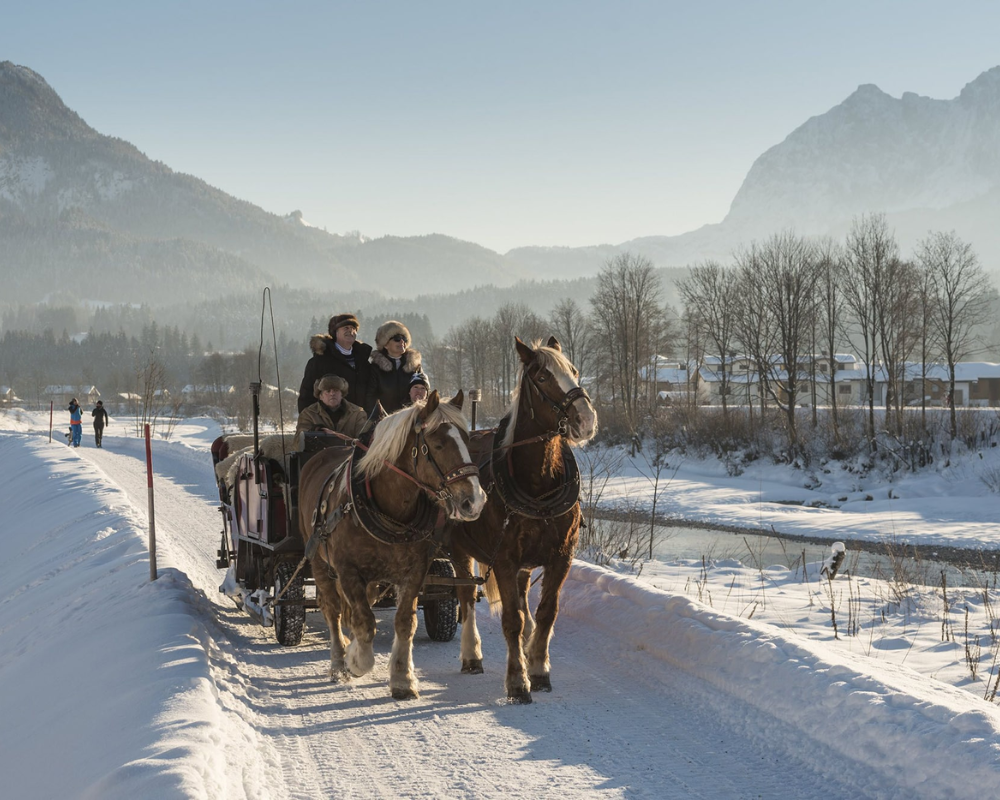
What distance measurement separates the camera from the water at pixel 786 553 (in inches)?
678

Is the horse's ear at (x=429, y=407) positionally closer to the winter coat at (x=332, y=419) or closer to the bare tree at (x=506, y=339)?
the winter coat at (x=332, y=419)

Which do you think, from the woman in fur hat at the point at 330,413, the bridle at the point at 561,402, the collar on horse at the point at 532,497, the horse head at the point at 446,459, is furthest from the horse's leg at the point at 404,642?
the woman in fur hat at the point at 330,413

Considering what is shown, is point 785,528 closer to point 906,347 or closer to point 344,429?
point 344,429

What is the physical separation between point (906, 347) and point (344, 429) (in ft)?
166

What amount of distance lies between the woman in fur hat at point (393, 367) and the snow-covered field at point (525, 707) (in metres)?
2.22

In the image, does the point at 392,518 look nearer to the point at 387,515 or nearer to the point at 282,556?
the point at 387,515

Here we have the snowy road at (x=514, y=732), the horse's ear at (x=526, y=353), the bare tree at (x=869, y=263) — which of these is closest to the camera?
the snowy road at (x=514, y=732)

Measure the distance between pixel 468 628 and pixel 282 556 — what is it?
1834mm

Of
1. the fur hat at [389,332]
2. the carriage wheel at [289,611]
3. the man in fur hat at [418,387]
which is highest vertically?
the fur hat at [389,332]

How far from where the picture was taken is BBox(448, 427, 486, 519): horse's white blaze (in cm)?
534

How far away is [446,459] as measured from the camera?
5570 mm

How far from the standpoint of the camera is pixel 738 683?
6031 mm

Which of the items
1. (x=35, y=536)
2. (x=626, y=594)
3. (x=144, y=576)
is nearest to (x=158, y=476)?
(x=35, y=536)

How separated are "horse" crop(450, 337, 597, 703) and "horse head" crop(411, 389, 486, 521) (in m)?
0.64
